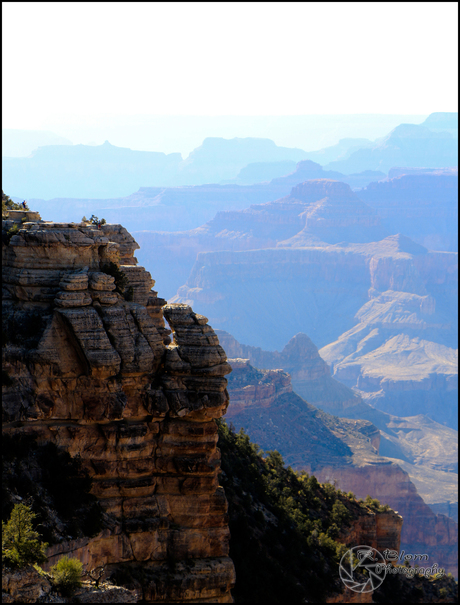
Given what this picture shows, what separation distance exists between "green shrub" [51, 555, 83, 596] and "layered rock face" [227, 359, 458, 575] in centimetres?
7153

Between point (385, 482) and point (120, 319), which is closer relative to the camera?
point (120, 319)

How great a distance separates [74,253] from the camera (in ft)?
77.4

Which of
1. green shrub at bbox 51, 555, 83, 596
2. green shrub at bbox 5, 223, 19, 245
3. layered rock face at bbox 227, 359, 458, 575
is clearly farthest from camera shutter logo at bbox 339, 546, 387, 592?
layered rock face at bbox 227, 359, 458, 575

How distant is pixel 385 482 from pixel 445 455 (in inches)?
2078

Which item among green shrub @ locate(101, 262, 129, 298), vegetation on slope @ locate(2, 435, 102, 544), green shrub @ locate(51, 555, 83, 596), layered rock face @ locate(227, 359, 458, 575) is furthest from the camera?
layered rock face @ locate(227, 359, 458, 575)

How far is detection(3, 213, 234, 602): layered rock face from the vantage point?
22578 mm

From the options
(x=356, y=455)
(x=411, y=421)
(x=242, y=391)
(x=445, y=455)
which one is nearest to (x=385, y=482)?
(x=356, y=455)

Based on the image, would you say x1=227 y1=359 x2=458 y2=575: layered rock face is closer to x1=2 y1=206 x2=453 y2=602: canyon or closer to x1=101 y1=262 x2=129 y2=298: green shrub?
x1=2 y1=206 x2=453 y2=602: canyon

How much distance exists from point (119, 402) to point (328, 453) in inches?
2915

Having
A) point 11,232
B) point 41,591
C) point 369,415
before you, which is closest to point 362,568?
point 11,232

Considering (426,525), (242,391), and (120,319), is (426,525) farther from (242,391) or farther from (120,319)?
(120,319)

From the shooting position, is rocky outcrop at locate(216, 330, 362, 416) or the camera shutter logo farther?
rocky outcrop at locate(216, 330, 362, 416)

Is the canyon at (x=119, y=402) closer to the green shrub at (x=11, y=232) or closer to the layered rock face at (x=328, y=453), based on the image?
the green shrub at (x=11, y=232)

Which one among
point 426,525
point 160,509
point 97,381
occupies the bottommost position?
point 426,525
